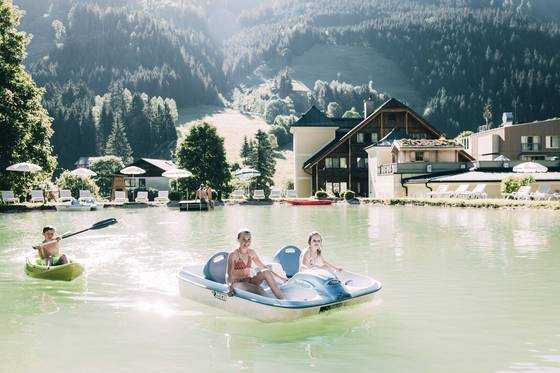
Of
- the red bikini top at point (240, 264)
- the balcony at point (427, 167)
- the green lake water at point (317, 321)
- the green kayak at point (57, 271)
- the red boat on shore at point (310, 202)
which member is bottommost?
the green lake water at point (317, 321)

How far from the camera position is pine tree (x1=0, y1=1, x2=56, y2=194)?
4269 cm

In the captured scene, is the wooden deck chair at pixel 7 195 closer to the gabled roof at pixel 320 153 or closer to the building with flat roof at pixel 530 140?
the gabled roof at pixel 320 153

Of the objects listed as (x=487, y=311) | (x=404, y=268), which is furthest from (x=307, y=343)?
(x=404, y=268)

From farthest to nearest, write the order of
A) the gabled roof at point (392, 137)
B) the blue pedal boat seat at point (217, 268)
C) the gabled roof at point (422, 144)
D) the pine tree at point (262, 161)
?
1. the pine tree at point (262, 161)
2. the gabled roof at point (392, 137)
3. the gabled roof at point (422, 144)
4. the blue pedal boat seat at point (217, 268)

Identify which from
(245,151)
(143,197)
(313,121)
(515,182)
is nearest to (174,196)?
(143,197)

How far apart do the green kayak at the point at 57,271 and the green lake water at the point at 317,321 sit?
0.65ft

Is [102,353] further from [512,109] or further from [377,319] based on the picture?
[512,109]

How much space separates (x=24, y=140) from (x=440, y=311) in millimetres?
39323

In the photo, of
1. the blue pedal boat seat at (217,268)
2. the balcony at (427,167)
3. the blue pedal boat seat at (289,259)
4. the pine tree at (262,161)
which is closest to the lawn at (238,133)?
the pine tree at (262,161)

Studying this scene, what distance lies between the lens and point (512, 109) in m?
198

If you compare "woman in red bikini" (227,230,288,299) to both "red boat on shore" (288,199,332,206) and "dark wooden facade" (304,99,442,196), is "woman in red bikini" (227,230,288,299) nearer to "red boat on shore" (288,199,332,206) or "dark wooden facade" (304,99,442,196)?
"red boat on shore" (288,199,332,206)

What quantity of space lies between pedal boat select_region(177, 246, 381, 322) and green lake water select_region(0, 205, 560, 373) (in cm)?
27

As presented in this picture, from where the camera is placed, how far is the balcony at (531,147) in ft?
243

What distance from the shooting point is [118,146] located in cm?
13825
